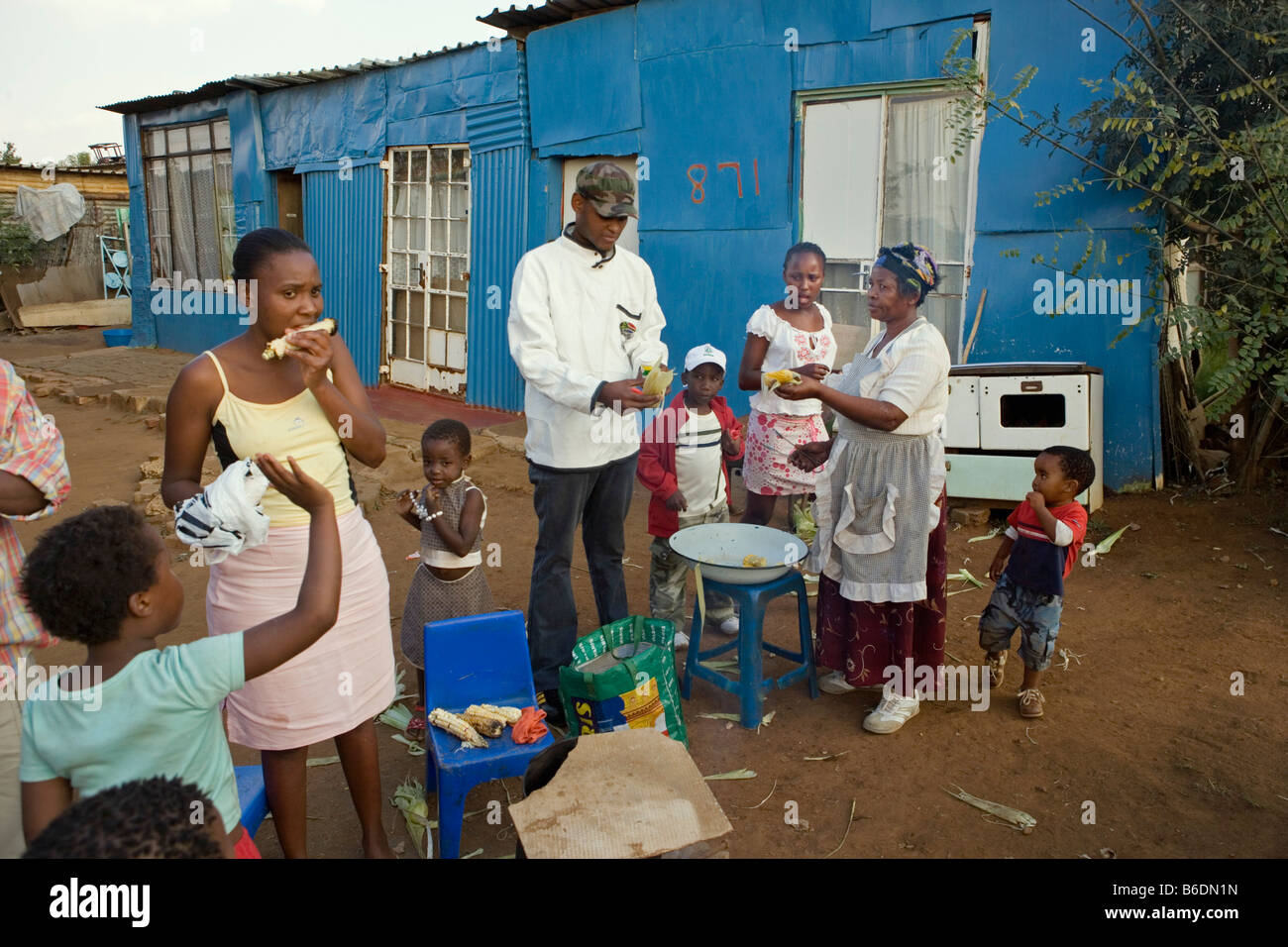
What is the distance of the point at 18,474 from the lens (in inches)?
91.0

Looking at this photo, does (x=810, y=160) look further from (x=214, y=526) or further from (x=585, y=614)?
(x=214, y=526)

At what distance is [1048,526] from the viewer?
3848mm

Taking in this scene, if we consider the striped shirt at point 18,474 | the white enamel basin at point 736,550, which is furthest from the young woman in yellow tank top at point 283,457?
the white enamel basin at point 736,550

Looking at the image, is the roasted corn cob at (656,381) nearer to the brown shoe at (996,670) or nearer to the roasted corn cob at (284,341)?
the roasted corn cob at (284,341)

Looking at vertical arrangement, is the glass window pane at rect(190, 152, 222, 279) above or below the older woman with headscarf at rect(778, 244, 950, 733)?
above

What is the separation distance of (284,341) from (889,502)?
2478 millimetres

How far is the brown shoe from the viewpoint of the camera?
14.1ft

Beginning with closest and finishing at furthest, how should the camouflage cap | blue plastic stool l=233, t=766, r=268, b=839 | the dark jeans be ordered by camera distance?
blue plastic stool l=233, t=766, r=268, b=839 < the camouflage cap < the dark jeans

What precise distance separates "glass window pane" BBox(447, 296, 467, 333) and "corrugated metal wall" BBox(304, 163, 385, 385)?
1576 millimetres

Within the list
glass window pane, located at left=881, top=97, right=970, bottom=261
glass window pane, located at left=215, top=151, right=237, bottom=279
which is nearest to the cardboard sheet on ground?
glass window pane, located at left=881, top=97, right=970, bottom=261

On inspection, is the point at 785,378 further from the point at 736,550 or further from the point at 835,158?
the point at 835,158

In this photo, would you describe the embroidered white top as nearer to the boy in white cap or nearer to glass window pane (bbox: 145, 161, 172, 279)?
the boy in white cap

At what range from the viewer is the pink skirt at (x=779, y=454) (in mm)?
5062
